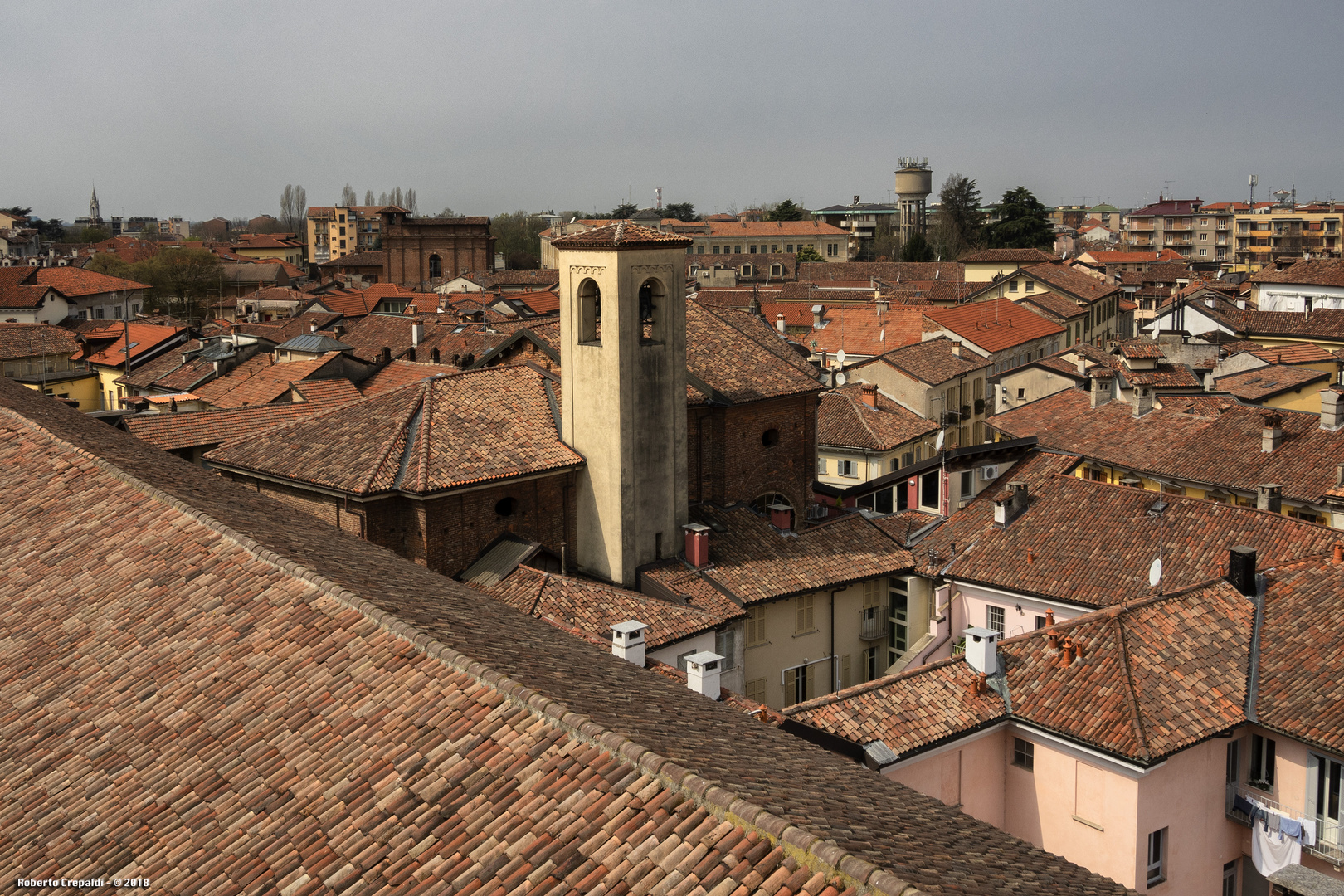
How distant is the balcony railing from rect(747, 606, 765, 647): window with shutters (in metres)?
8.26

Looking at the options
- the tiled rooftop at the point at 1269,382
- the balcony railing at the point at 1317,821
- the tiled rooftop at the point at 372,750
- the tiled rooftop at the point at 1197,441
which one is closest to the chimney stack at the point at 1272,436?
the tiled rooftop at the point at 1197,441

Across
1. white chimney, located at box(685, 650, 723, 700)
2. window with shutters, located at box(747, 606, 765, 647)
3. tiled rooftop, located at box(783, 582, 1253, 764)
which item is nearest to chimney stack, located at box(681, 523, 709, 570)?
window with shutters, located at box(747, 606, 765, 647)

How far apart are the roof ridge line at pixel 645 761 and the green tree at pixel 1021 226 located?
93074 mm

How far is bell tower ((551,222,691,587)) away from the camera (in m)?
22.0

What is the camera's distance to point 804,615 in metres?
23.0

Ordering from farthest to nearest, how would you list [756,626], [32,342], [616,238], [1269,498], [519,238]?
[519,238], [32,342], [1269,498], [756,626], [616,238]

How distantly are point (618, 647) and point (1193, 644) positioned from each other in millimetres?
8112

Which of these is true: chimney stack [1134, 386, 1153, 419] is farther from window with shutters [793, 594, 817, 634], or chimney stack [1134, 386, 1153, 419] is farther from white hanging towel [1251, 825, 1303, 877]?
white hanging towel [1251, 825, 1303, 877]

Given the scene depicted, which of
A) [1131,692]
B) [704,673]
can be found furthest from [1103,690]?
[704,673]

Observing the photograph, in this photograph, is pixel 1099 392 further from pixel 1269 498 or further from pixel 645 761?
pixel 645 761

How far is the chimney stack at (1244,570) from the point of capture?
18203 millimetres

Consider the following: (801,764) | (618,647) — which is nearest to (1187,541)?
(618,647)

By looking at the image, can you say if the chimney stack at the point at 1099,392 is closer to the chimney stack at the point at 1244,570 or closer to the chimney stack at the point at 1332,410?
the chimney stack at the point at 1332,410

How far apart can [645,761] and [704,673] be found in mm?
9304
